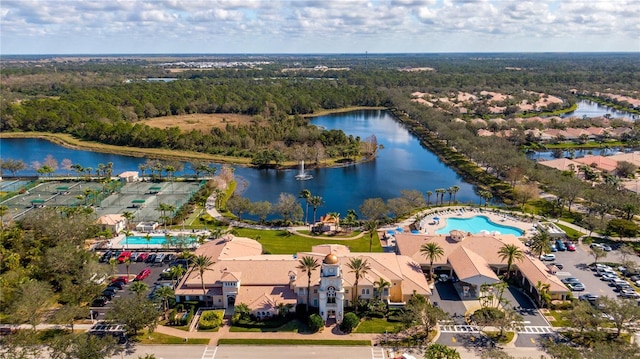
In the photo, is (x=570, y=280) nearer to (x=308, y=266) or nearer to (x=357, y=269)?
(x=357, y=269)

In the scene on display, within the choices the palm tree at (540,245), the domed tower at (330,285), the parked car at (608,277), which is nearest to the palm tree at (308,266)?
the domed tower at (330,285)

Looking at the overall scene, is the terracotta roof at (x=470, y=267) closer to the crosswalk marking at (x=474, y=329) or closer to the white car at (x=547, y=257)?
the crosswalk marking at (x=474, y=329)

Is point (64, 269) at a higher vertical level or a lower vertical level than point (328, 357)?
higher

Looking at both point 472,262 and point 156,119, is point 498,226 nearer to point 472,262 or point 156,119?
point 472,262

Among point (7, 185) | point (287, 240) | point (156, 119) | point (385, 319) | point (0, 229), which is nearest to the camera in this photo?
point (385, 319)

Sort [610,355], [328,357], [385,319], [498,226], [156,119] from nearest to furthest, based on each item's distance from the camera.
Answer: [610,355] < [328,357] < [385,319] < [498,226] < [156,119]

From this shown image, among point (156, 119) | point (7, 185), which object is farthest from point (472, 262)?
point (156, 119)
